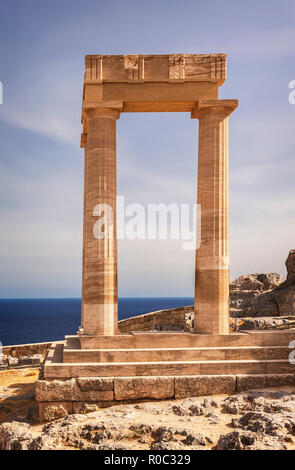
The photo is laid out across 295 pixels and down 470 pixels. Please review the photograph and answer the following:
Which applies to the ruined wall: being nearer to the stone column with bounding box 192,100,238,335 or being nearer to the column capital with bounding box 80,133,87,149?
the column capital with bounding box 80,133,87,149

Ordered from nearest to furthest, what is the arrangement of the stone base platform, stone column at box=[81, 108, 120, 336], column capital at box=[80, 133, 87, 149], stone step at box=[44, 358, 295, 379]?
the stone base platform, stone step at box=[44, 358, 295, 379], stone column at box=[81, 108, 120, 336], column capital at box=[80, 133, 87, 149]

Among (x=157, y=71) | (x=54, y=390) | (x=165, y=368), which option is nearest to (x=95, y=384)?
(x=54, y=390)

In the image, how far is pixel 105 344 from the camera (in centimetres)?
1408

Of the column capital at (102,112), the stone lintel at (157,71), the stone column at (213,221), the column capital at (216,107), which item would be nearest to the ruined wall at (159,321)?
the stone column at (213,221)

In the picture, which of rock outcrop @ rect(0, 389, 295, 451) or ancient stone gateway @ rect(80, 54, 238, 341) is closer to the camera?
rock outcrop @ rect(0, 389, 295, 451)

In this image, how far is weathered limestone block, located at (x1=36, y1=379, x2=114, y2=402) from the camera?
12180 mm

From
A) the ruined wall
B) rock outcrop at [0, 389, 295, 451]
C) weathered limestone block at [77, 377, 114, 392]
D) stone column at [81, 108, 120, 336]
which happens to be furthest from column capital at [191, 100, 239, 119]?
the ruined wall

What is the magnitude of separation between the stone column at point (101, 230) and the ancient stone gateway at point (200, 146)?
0.04 m

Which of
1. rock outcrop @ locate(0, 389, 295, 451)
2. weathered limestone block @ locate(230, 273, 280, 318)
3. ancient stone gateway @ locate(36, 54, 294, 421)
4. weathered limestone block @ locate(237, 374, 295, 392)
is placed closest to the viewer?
rock outcrop @ locate(0, 389, 295, 451)

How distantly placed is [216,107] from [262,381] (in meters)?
10.3

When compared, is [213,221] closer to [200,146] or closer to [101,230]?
[200,146]

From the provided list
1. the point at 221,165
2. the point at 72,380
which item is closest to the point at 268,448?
the point at 72,380

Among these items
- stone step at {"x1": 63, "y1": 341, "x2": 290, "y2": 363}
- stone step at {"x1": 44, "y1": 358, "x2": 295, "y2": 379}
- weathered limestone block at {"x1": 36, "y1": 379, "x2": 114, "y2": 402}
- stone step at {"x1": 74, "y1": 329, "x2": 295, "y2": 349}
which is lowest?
weathered limestone block at {"x1": 36, "y1": 379, "x2": 114, "y2": 402}

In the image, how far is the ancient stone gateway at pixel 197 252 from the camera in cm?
1340
